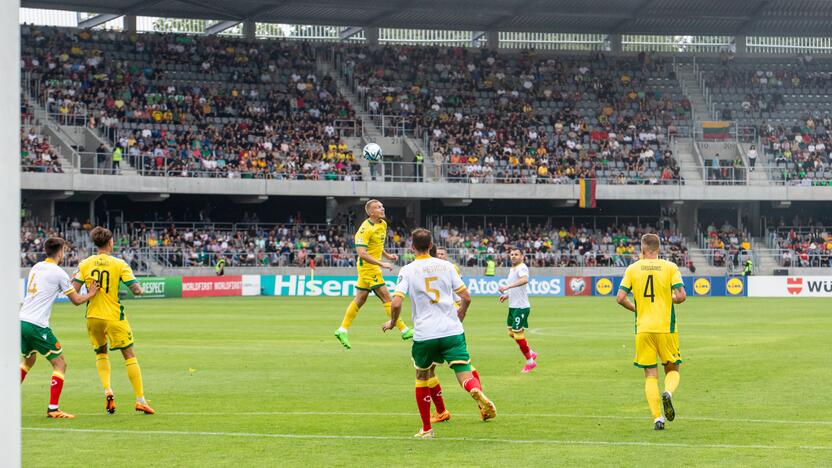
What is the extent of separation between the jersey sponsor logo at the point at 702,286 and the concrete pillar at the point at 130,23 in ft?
115

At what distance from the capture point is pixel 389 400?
1606 centimetres

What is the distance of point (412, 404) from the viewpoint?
15.6m

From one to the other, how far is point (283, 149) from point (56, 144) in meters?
11.7

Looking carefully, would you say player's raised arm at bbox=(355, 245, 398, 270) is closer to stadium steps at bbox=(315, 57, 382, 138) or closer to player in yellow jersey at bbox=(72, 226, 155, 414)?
player in yellow jersey at bbox=(72, 226, 155, 414)

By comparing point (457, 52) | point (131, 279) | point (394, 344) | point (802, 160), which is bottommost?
point (394, 344)

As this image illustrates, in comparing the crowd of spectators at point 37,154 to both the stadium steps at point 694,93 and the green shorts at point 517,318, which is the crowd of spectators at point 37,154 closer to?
the stadium steps at point 694,93

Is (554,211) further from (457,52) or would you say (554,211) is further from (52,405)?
(52,405)

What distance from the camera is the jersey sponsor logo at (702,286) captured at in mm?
57469

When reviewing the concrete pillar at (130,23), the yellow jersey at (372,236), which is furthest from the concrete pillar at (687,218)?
the yellow jersey at (372,236)

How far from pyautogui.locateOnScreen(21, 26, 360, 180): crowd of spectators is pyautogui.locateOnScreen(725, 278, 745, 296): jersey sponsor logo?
2008 centimetres

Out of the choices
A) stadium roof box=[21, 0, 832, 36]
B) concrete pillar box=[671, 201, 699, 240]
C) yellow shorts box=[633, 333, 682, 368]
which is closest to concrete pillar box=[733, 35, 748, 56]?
stadium roof box=[21, 0, 832, 36]

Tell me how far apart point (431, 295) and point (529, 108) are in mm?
57686

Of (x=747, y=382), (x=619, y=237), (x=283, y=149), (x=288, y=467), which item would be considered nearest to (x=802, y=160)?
(x=619, y=237)

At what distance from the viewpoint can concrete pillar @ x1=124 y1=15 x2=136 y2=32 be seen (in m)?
67.4
